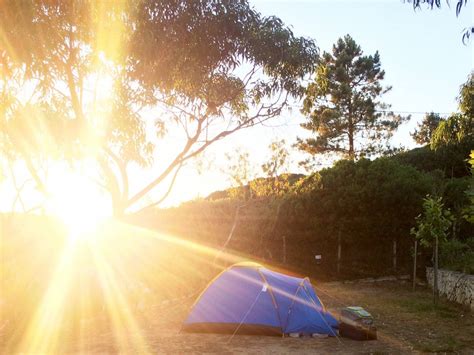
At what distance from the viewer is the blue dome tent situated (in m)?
10.1

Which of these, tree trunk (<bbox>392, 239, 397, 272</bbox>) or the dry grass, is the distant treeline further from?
the dry grass

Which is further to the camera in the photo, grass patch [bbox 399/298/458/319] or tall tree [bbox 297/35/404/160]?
tall tree [bbox 297/35/404/160]

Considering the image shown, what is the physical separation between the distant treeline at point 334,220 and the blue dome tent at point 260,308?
9630 mm

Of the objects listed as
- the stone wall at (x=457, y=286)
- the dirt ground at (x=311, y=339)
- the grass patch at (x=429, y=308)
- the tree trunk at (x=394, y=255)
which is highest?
the tree trunk at (x=394, y=255)

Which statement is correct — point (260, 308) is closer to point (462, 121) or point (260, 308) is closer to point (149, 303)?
point (149, 303)

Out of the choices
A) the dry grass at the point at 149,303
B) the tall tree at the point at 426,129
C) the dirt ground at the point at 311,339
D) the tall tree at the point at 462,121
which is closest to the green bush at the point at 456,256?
the dry grass at the point at 149,303

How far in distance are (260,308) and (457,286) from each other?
6.65 meters

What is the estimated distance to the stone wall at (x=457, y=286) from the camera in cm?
1302

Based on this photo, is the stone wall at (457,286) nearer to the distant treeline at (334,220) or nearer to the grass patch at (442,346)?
the grass patch at (442,346)

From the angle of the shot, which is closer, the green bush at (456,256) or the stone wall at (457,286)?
the stone wall at (457,286)

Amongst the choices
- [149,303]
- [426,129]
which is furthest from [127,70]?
[426,129]

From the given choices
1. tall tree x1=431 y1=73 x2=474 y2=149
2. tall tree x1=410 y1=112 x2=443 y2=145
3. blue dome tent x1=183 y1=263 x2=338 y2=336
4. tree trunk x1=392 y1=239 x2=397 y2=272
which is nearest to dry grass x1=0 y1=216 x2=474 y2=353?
blue dome tent x1=183 y1=263 x2=338 y2=336

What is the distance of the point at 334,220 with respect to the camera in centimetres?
2014

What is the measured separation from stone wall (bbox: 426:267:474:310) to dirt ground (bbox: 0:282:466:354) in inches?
14.1
